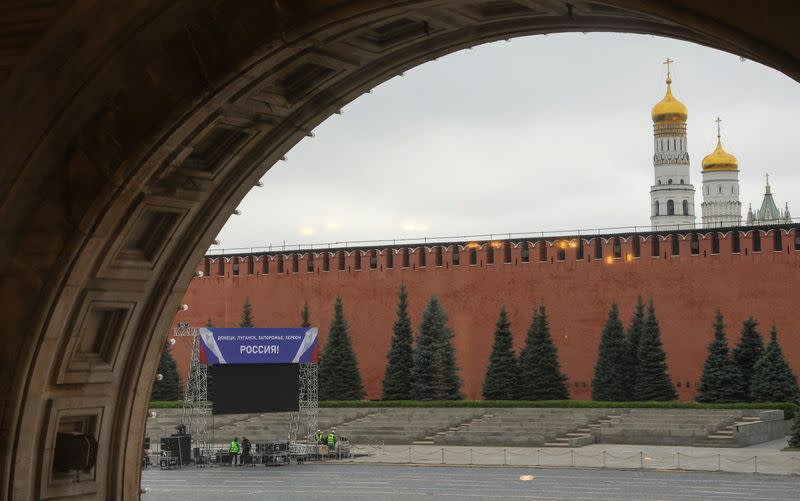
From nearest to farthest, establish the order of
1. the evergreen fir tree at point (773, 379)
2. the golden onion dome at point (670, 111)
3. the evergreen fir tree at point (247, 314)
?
the evergreen fir tree at point (773, 379), the evergreen fir tree at point (247, 314), the golden onion dome at point (670, 111)

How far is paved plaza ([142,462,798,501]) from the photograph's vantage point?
86.3ft

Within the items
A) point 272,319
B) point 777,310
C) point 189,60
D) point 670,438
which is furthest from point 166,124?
point 272,319

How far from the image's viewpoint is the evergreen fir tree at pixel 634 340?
1667 inches

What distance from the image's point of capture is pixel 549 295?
4562 centimetres

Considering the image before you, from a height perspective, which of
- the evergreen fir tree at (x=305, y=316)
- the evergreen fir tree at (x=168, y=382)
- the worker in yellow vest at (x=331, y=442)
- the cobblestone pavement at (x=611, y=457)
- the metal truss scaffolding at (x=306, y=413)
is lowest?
the cobblestone pavement at (x=611, y=457)

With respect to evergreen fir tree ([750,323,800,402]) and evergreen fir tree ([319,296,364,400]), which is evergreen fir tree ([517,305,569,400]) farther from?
evergreen fir tree ([750,323,800,402])

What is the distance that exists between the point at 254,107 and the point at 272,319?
44.2m

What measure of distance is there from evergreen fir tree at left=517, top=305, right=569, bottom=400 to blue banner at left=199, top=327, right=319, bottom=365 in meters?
10.1

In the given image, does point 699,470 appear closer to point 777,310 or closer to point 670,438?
point 670,438

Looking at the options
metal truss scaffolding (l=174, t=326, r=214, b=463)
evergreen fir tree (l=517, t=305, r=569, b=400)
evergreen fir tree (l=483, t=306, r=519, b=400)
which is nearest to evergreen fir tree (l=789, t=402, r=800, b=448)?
evergreen fir tree (l=517, t=305, r=569, b=400)

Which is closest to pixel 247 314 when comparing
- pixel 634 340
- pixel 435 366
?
pixel 435 366

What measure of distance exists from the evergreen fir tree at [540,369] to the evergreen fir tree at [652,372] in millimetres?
2879

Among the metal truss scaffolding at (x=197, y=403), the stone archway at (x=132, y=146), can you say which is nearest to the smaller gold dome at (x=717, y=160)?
the metal truss scaffolding at (x=197, y=403)

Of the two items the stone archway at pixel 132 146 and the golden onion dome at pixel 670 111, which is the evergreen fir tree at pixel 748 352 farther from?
the golden onion dome at pixel 670 111
